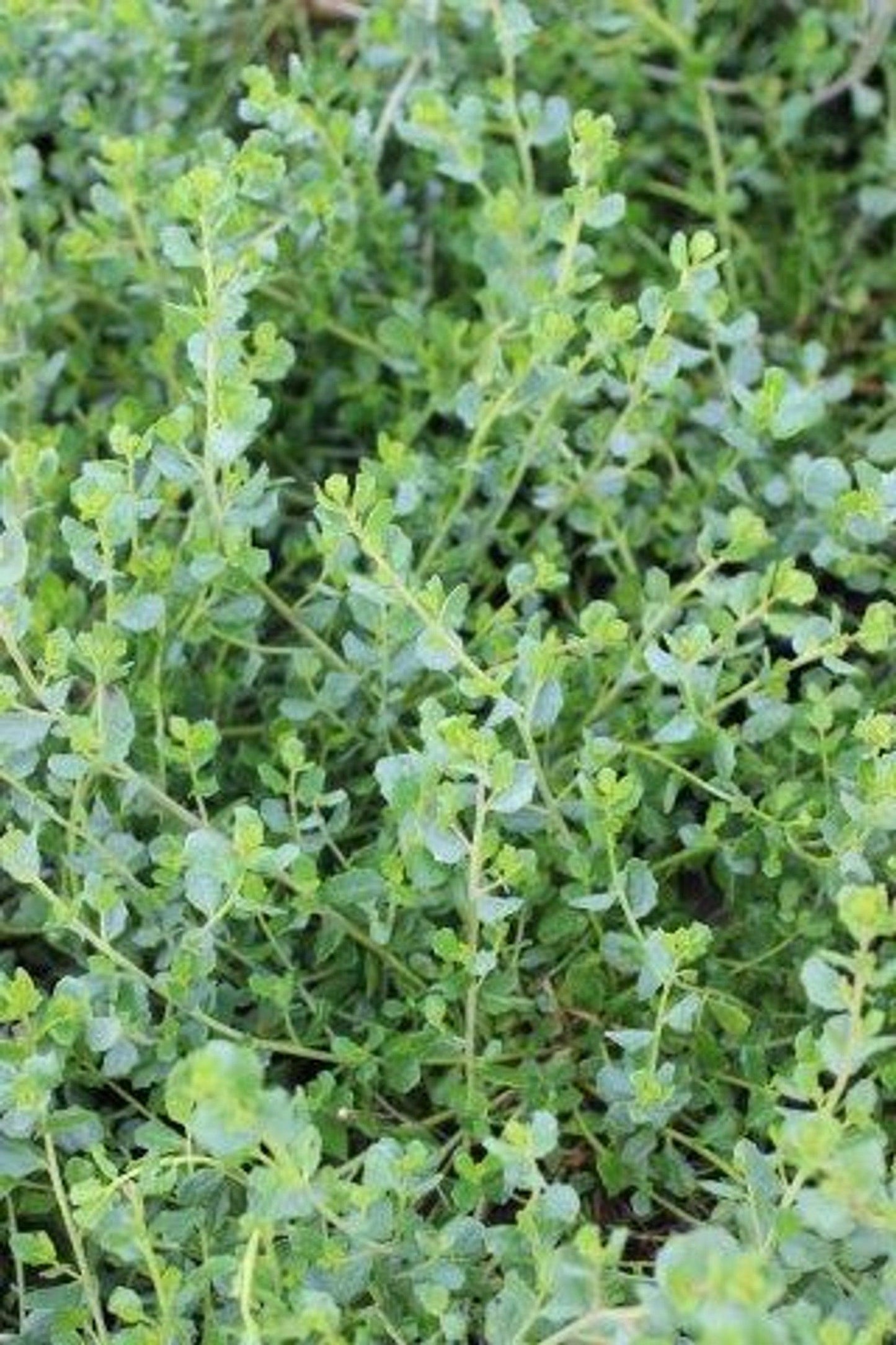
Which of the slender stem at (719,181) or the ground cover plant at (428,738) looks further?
the slender stem at (719,181)

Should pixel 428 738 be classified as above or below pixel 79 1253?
above

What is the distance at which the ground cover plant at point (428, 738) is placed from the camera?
100cm

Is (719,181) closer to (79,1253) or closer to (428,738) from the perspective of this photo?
(428,738)

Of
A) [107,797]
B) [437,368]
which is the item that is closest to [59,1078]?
[107,797]

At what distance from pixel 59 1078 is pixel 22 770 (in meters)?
0.16

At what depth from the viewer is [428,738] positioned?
1.05m

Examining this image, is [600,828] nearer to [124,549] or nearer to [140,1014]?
[140,1014]

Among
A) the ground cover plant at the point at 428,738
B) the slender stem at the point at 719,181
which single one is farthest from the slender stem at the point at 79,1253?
the slender stem at the point at 719,181

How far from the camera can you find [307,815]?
1.20 m

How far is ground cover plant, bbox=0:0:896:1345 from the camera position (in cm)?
100

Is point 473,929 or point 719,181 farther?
point 719,181

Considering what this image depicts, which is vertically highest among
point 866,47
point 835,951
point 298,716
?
point 866,47

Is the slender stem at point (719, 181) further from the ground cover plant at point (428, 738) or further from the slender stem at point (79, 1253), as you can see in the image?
the slender stem at point (79, 1253)

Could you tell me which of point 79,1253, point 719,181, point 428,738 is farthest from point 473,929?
point 719,181
